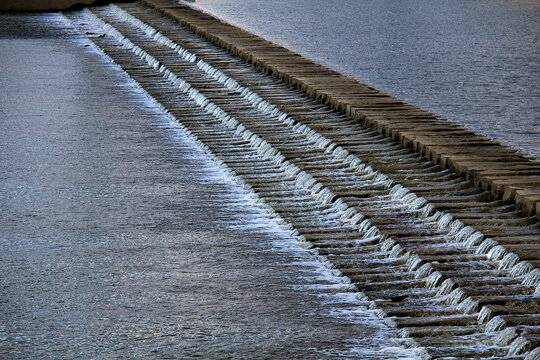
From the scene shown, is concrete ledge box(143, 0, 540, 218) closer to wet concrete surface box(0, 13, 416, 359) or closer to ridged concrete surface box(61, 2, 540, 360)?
ridged concrete surface box(61, 2, 540, 360)

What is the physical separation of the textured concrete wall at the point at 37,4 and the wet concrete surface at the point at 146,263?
926cm

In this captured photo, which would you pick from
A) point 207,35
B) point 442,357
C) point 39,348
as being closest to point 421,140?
point 442,357

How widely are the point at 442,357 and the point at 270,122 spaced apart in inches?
155

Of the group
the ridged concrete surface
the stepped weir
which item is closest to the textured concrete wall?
the stepped weir

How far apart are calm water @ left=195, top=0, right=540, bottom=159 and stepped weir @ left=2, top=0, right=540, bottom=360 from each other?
473 mm

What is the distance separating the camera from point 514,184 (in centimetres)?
450

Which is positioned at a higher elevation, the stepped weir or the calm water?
the calm water

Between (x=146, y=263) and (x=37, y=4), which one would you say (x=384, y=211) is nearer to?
(x=146, y=263)

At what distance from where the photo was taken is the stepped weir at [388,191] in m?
3.39

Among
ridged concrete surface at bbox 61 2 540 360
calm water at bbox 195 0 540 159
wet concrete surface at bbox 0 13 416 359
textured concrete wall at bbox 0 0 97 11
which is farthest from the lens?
textured concrete wall at bbox 0 0 97 11

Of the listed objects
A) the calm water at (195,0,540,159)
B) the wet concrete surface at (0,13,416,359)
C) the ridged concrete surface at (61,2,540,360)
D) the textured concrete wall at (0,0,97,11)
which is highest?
the calm water at (195,0,540,159)

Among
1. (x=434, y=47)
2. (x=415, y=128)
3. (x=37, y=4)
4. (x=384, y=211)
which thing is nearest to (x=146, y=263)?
(x=384, y=211)

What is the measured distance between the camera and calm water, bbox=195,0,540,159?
274 inches

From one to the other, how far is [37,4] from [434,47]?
758 cm
